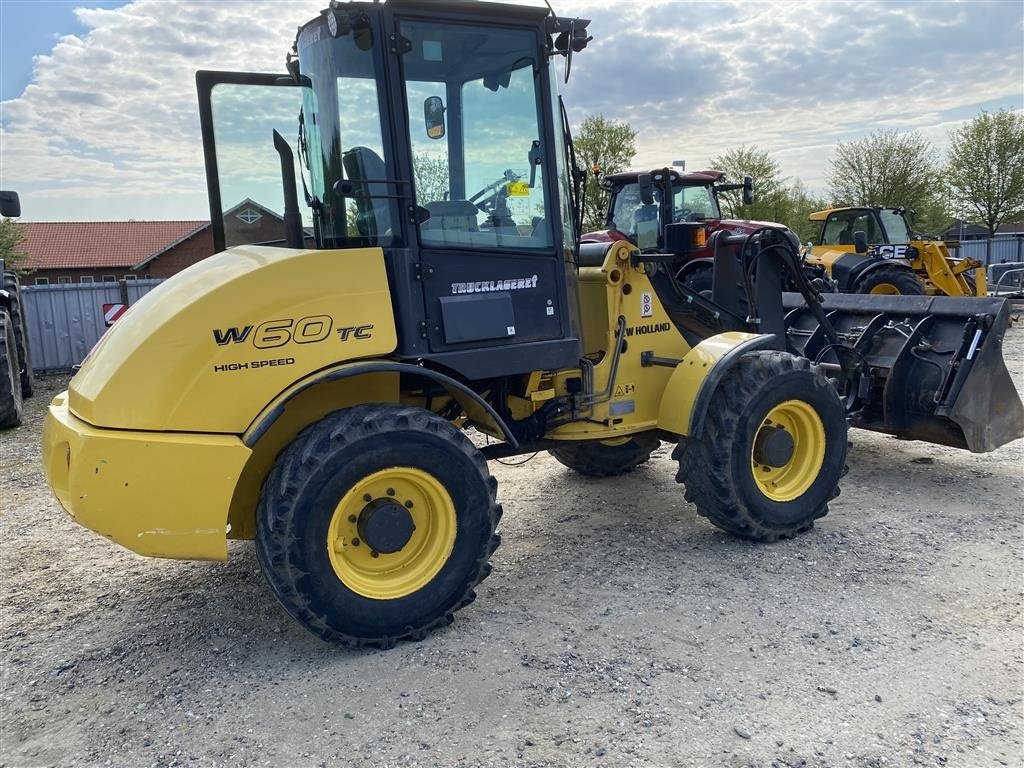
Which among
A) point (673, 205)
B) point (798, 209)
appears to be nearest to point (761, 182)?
point (798, 209)

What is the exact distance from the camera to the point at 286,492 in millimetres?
3271

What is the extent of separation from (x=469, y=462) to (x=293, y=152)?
5.89ft

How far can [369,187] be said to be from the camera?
3.53m

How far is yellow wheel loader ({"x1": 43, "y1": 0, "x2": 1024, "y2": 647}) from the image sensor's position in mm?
3223

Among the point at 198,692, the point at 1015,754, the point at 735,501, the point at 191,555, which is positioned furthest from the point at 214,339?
the point at 1015,754

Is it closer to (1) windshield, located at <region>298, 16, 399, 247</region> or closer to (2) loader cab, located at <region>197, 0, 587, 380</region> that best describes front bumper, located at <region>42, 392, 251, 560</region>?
(2) loader cab, located at <region>197, 0, 587, 380</region>

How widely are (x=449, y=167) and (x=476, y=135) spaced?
229 mm

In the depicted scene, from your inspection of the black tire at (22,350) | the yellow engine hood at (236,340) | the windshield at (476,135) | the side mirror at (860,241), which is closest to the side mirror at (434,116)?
the windshield at (476,135)

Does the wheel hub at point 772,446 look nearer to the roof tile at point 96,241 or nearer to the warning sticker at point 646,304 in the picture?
the warning sticker at point 646,304

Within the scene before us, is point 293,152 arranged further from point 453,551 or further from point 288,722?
point 288,722

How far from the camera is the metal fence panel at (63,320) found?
45.0ft

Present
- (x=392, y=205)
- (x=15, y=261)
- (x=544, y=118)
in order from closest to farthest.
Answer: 1. (x=392, y=205)
2. (x=544, y=118)
3. (x=15, y=261)

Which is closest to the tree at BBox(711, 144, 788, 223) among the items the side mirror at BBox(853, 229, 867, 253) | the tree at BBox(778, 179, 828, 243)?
the tree at BBox(778, 179, 828, 243)

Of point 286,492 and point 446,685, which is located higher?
point 286,492
